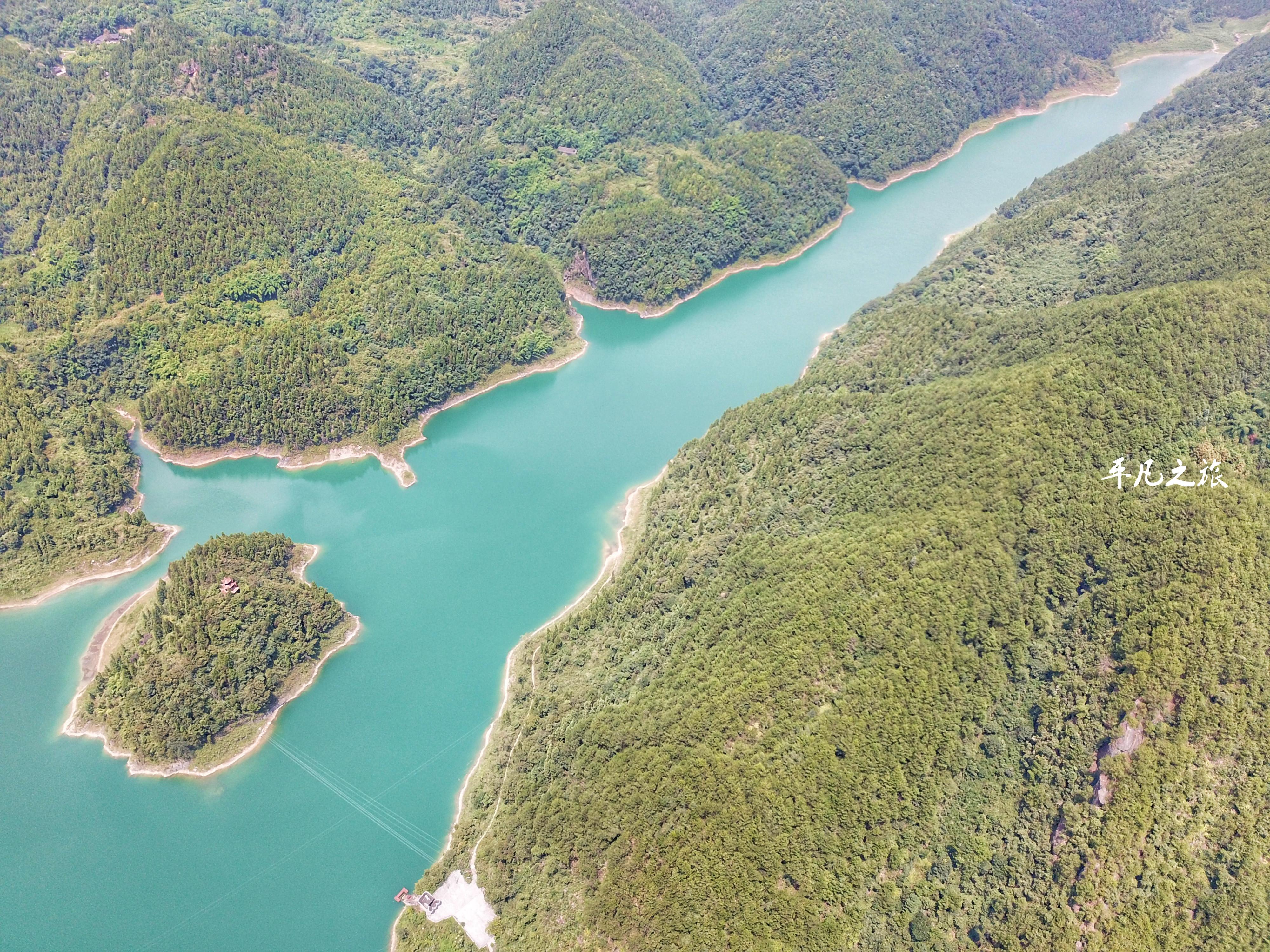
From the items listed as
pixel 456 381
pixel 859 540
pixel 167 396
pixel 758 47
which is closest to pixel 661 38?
pixel 758 47

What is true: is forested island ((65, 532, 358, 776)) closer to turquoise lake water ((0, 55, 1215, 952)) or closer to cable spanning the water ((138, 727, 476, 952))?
turquoise lake water ((0, 55, 1215, 952))

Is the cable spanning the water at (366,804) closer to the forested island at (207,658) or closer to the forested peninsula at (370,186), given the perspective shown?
the forested island at (207,658)

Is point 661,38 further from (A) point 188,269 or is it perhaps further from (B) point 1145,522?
(B) point 1145,522

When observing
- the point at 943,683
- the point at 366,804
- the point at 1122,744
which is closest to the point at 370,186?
the point at 366,804

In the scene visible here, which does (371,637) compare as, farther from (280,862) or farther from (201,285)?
(201,285)

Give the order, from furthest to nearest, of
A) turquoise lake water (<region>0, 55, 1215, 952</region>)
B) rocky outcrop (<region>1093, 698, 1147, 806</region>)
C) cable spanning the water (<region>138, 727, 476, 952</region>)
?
turquoise lake water (<region>0, 55, 1215, 952</region>) → cable spanning the water (<region>138, 727, 476, 952</region>) → rocky outcrop (<region>1093, 698, 1147, 806</region>)

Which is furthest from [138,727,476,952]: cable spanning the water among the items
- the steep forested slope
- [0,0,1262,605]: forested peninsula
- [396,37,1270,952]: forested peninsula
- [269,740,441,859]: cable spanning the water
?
the steep forested slope
